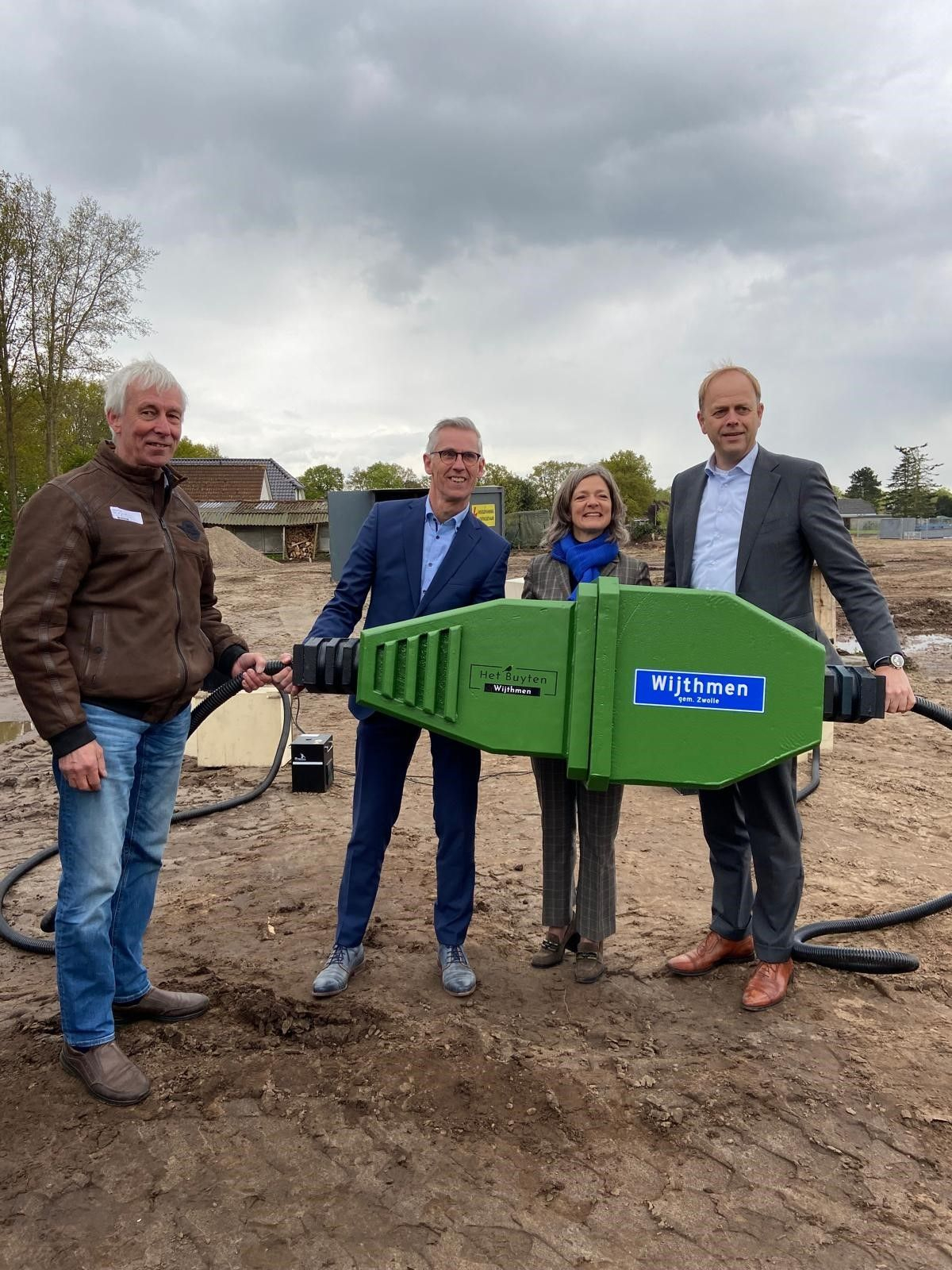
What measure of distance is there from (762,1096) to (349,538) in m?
12.1

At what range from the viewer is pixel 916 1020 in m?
2.95

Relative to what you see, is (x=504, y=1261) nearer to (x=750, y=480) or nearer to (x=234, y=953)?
(x=234, y=953)

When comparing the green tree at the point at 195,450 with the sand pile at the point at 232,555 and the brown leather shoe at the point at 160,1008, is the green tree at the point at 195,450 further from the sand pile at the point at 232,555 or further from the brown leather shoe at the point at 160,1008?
the brown leather shoe at the point at 160,1008

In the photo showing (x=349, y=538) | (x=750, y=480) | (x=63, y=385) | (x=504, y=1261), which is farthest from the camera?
(x=63, y=385)

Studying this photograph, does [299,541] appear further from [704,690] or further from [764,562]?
[704,690]

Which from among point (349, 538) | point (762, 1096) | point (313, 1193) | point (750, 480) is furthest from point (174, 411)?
point (349, 538)

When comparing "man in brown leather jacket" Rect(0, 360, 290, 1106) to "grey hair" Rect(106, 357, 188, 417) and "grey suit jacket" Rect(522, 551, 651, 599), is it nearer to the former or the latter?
"grey hair" Rect(106, 357, 188, 417)

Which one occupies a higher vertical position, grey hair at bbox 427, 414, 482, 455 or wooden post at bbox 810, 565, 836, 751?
grey hair at bbox 427, 414, 482, 455

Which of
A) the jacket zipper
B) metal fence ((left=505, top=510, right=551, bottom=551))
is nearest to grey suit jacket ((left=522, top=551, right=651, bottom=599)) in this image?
the jacket zipper

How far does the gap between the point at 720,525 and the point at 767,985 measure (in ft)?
5.08

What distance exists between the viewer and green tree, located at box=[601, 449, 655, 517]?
5116 centimetres

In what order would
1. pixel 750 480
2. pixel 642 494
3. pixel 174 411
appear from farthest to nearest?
pixel 642 494 < pixel 750 480 < pixel 174 411

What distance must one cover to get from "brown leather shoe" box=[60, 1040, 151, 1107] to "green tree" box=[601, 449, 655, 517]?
1927 inches

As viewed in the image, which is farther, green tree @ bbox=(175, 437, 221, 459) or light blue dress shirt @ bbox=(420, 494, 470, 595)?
green tree @ bbox=(175, 437, 221, 459)
